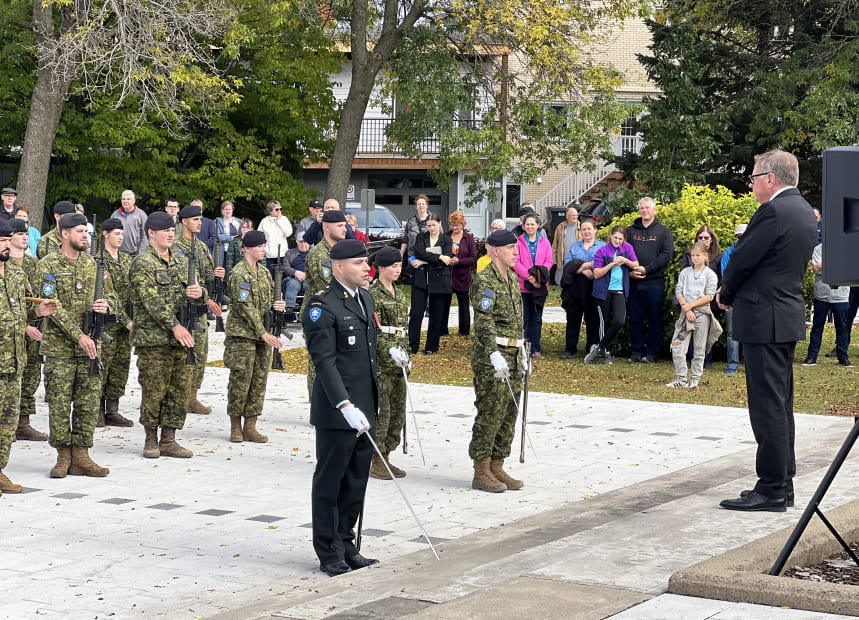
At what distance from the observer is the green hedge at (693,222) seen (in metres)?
17.6

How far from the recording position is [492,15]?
2436 cm

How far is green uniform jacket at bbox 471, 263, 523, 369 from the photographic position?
9.48 m

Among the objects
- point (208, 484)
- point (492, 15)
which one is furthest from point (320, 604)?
point (492, 15)

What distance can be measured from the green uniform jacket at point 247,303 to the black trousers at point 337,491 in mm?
4328

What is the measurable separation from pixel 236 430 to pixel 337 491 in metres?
4.54

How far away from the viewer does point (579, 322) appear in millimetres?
18781

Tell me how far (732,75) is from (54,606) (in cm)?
2809

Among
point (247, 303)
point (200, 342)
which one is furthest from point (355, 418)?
point (200, 342)

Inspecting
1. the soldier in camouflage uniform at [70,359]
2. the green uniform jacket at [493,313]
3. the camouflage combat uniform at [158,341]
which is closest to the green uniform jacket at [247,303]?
the camouflage combat uniform at [158,341]

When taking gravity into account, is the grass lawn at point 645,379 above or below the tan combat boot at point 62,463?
above

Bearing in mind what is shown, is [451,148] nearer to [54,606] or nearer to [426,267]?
[426,267]

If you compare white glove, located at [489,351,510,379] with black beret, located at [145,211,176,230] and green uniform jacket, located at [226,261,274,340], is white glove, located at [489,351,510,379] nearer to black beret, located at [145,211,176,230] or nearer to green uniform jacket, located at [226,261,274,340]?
green uniform jacket, located at [226,261,274,340]

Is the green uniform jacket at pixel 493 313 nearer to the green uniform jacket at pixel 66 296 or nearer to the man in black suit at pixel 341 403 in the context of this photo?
Result: the man in black suit at pixel 341 403

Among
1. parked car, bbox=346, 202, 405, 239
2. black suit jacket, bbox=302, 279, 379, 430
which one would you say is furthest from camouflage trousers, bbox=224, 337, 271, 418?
parked car, bbox=346, 202, 405, 239
